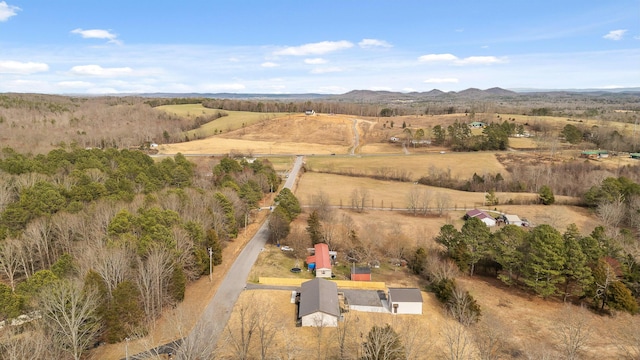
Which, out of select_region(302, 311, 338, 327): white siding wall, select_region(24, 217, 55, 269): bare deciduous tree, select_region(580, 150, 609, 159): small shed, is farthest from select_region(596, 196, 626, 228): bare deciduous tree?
select_region(24, 217, 55, 269): bare deciduous tree

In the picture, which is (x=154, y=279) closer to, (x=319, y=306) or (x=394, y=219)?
(x=319, y=306)

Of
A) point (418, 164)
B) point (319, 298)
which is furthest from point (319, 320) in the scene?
point (418, 164)

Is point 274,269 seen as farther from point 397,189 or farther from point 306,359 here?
point 397,189

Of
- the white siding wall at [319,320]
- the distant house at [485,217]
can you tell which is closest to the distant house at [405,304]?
the white siding wall at [319,320]

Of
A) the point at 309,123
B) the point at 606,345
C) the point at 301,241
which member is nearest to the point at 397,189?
the point at 301,241

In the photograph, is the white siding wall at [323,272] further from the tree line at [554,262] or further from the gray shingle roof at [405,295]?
the tree line at [554,262]

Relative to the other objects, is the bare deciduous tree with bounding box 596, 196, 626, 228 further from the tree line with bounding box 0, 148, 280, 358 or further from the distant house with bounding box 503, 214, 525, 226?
the tree line with bounding box 0, 148, 280, 358
